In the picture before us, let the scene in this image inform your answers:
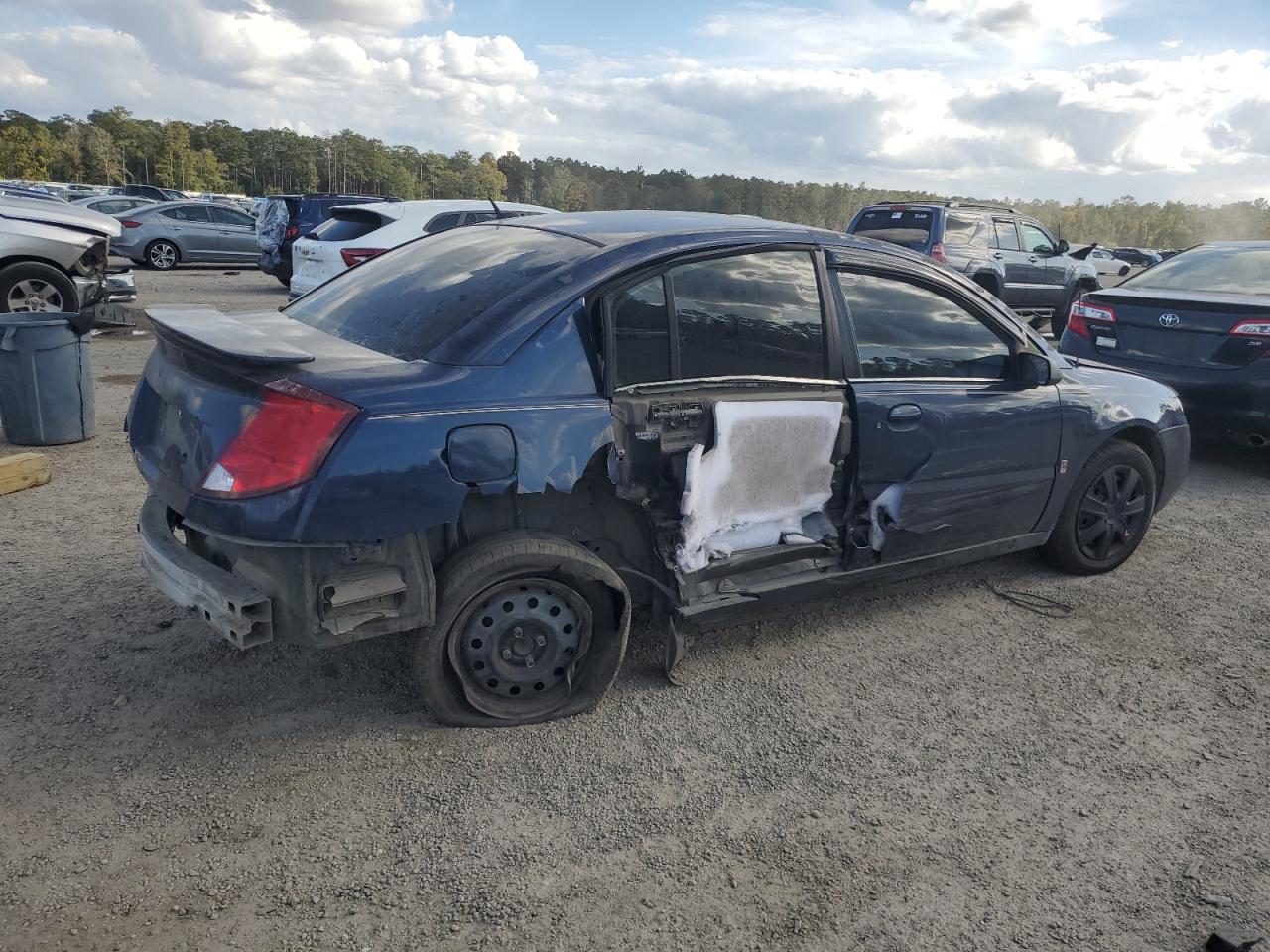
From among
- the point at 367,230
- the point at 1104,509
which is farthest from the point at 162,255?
the point at 1104,509

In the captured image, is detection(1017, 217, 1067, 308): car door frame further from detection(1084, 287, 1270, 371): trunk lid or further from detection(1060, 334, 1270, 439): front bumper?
detection(1060, 334, 1270, 439): front bumper

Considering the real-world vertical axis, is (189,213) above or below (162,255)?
above

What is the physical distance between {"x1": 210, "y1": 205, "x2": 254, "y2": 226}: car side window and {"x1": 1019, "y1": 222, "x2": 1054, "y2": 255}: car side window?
16.0m

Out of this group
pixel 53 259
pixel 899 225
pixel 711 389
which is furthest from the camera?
pixel 899 225

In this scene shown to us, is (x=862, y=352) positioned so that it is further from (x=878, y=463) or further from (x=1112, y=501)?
(x=1112, y=501)

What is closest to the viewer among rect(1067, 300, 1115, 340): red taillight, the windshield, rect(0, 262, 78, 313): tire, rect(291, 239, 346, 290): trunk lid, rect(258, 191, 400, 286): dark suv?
the windshield

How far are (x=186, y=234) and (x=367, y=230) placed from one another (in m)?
10.8

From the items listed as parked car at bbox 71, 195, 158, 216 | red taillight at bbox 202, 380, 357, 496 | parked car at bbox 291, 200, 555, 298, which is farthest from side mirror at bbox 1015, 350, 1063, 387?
parked car at bbox 71, 195, 158, 216

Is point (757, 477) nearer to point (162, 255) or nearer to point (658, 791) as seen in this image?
point (658, 791)

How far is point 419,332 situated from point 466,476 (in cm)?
66

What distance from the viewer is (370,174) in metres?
109

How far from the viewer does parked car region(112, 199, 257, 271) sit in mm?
19328

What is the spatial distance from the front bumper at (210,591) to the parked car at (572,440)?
0.03ft

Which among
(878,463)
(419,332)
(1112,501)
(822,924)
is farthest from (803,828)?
(1112,501)
